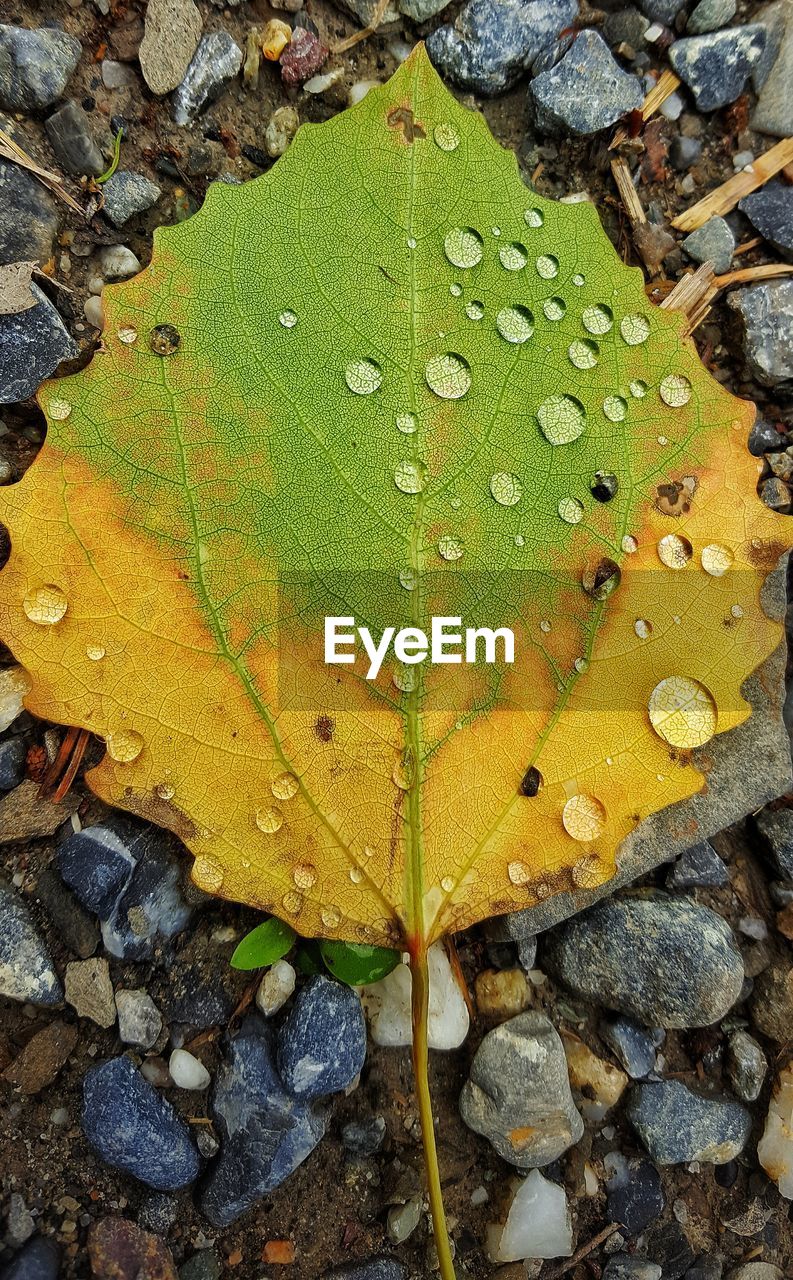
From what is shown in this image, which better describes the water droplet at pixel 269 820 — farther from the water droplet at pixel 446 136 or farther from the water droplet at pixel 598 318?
the water droplet at pixel 446 136

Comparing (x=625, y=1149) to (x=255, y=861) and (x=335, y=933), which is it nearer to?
(x=335, y=933)

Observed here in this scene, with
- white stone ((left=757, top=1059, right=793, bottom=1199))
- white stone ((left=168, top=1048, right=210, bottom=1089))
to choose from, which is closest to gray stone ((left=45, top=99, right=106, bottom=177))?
white stone ((left=168, top=1048, right=210, bottom=1089))

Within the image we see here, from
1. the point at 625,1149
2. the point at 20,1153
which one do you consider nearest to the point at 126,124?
the point at 20,1153

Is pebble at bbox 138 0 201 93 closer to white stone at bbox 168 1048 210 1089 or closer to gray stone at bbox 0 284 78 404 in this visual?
gray stone at bbox 0 284 78 404

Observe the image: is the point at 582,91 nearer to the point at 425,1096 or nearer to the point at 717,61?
the point at 717,61

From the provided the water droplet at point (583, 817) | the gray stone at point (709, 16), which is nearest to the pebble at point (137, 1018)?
the water droplet at point (583, 817)
